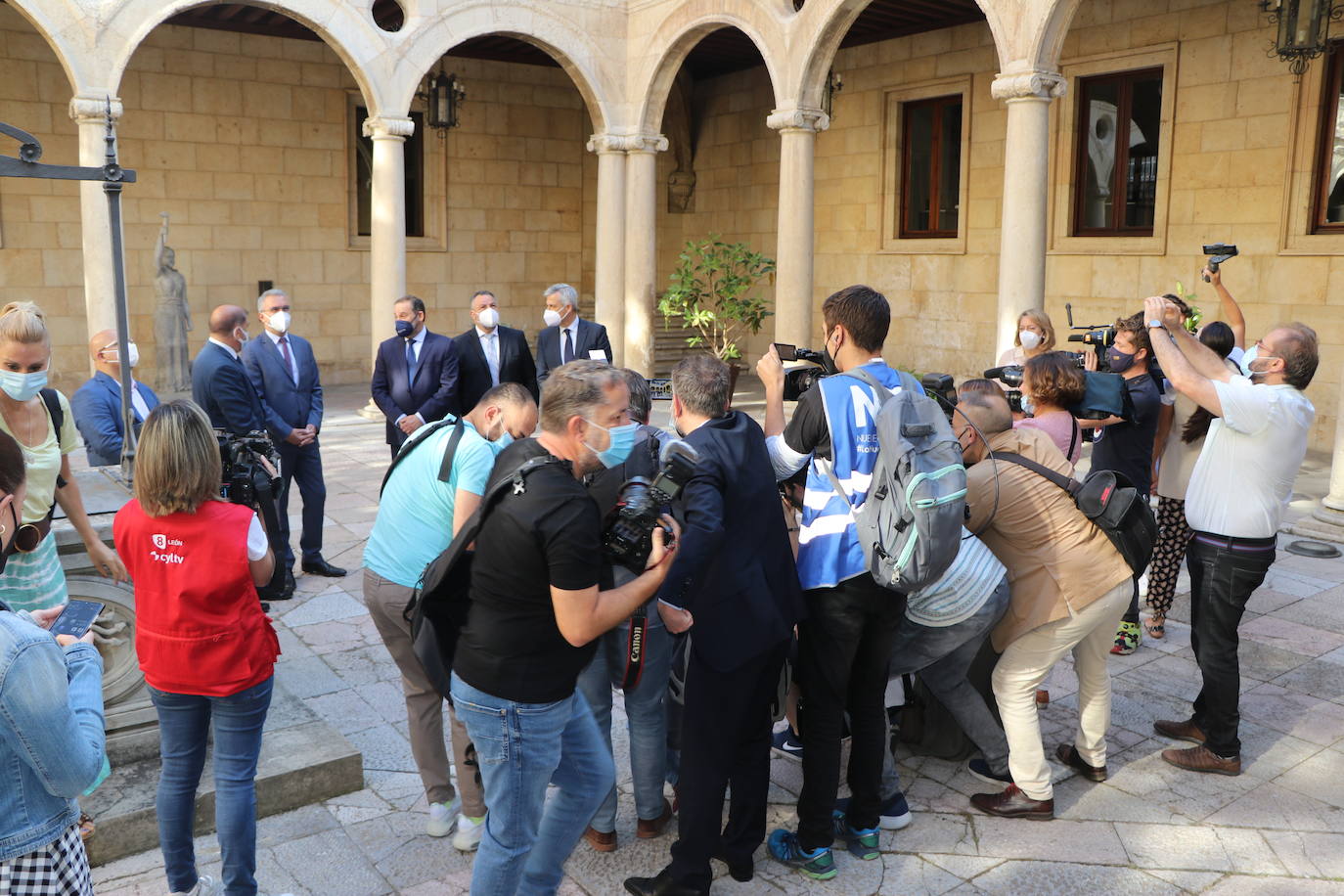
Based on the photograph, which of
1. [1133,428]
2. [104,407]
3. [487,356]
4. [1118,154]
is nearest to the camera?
[104,407]

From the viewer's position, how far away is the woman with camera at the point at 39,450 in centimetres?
348

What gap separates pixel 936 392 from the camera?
3.81m

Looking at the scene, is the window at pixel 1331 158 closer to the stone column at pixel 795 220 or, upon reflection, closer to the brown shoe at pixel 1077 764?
the stone column at pixel 795 220

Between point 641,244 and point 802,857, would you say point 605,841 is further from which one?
point 641,244

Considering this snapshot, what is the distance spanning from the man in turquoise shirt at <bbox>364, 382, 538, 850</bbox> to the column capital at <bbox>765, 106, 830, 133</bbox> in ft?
28.2

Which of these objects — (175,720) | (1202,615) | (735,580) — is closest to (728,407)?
(735,580)

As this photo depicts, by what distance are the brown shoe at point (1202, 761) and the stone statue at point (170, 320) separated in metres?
11.9

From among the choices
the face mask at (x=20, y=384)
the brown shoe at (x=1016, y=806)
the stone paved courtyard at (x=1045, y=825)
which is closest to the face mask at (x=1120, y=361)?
the stone paved courtyard at (x=1045, y=825)

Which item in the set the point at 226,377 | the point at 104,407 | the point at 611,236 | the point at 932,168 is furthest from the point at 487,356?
the point at 932,168

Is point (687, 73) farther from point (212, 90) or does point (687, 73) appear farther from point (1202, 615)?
point (1202, 615)

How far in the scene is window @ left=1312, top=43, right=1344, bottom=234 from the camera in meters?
10.3

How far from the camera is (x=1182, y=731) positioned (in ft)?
14.3

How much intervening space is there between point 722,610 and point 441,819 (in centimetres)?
128

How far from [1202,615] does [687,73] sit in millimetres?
14619
